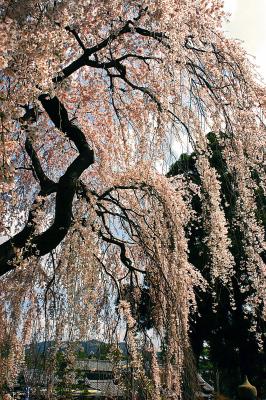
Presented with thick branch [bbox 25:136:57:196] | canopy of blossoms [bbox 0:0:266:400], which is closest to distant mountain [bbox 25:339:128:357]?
canopy of blossoms [bbox 0:0:266:400]

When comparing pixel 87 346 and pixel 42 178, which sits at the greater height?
pixel 42 178

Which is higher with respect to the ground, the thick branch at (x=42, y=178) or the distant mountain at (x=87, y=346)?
the thick branch at (x=42, y=178)

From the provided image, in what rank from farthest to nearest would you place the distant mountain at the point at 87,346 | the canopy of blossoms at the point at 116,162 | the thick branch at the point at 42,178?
the distant mountain at the point at 87,346
the thick branch at the point at 42,178
the canopy of blossoms at the point at 116,162

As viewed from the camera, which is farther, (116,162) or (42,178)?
(116,162)

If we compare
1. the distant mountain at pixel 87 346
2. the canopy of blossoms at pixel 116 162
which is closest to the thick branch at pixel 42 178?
the canopy of blossoms at pixel 116 162

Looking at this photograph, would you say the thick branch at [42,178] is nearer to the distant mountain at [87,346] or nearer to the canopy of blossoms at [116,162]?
the canopy of blossoms at [116,162]

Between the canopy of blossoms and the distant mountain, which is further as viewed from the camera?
the distant mountain

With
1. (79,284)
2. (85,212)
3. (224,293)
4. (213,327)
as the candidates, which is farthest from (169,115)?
(213,327)

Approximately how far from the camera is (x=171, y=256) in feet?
15.0

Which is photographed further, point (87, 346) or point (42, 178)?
point (87, 346)

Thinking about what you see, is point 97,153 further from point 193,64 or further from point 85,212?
point 193,64

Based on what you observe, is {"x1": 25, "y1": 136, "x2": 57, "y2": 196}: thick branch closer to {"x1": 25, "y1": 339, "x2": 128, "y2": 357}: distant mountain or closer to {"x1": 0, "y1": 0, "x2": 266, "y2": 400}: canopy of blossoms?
{"x1": 0, "y1": 0, "x2": 266, "y2": 400}: canopy of blossoms

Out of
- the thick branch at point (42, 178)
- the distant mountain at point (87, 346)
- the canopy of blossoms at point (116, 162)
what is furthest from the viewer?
the distant mountain at point (87, 346)

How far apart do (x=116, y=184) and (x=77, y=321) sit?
57.8 inches
